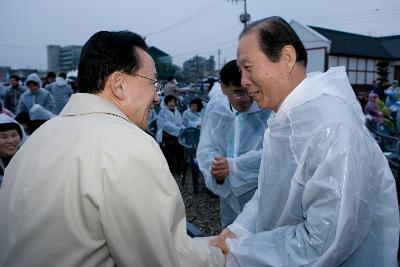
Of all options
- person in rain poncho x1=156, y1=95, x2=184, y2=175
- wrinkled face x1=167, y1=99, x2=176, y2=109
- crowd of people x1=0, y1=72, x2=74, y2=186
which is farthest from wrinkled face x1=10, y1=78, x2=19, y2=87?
wrinkled face x1=167, y1=99, x2=176, y2=109

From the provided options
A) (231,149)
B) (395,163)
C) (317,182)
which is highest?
(317,182)

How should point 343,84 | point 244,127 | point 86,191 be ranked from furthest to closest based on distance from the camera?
1. point 244,127
2. point 343,84
3. point 86,191

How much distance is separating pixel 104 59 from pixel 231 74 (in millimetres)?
1462

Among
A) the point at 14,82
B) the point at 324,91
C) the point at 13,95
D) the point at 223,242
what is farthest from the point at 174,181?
the point at 13,95

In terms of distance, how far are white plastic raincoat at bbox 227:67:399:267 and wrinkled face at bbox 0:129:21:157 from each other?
8.15ft

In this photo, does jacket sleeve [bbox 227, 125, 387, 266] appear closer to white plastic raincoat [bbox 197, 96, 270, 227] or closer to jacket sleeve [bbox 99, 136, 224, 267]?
jacket sleeve [bbox 99, 136, 224, 267]

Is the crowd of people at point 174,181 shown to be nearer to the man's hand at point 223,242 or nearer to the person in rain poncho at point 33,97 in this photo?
the man's hand at point 223,242

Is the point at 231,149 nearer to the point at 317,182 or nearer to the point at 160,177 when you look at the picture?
the point at 317,182

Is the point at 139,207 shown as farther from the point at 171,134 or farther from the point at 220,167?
the point at 171,134

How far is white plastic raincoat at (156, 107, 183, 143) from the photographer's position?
7.82 m

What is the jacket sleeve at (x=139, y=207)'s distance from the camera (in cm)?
103

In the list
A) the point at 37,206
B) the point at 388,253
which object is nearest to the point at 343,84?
the point at 388,253

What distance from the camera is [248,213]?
6.23ft

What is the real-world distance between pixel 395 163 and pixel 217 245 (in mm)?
4269
